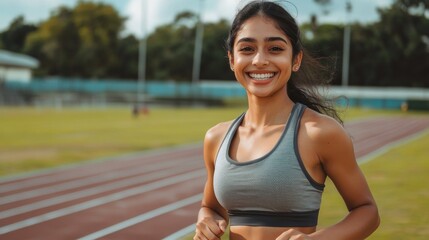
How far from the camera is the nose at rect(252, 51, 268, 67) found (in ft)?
5.96

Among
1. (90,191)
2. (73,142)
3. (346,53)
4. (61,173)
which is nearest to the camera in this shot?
(90,191)

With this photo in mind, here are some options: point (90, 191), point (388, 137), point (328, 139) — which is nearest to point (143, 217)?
point (90, 191)

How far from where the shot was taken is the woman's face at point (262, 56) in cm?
183

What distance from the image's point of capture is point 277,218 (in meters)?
1.77

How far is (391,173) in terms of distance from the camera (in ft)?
32.6

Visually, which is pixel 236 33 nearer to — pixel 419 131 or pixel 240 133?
pixel 240 133

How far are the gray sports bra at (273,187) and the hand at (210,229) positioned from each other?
0.18 feet

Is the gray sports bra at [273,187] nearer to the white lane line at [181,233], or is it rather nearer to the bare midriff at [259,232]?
the bare midriff at [259,232]

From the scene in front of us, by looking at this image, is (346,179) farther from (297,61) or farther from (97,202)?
(97,202)

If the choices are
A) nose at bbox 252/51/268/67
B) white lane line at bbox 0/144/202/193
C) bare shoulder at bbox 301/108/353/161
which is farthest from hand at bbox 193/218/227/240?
white lane line at bbox 0/144/202/193

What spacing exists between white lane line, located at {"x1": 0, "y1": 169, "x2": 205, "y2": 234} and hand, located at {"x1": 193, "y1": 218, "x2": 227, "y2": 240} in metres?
4.79

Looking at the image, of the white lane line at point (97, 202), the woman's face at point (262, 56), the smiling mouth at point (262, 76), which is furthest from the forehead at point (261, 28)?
the white lane line at point (97, 202)

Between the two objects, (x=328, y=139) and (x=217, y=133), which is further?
(x=217, y=133)

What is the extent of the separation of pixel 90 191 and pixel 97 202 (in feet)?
2.87
